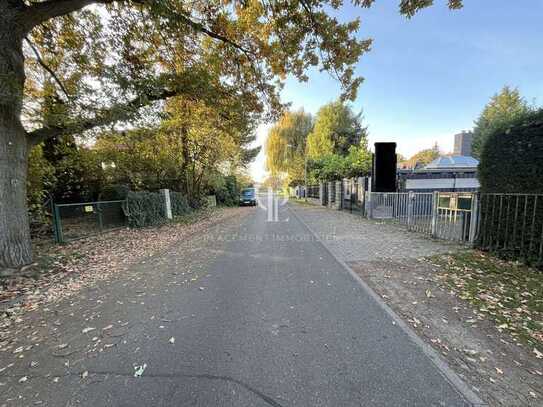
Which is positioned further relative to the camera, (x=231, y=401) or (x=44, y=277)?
(x=44, y=277)

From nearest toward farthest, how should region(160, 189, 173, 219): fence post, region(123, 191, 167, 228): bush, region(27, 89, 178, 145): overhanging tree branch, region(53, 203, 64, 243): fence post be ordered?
region(27, 89, 178, 145): overhanging tree branch → region(53, 203, 64, 243): fence post → region(123, 191, 167, 228): bush → region(160, 189, 173, 219): fence post

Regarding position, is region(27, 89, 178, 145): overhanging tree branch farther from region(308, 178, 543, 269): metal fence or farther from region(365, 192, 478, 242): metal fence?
region(365, 192, 478, 242): metal fence

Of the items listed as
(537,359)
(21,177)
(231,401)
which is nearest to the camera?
(231,401)

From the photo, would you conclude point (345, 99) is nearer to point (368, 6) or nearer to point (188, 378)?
point (368, 6)

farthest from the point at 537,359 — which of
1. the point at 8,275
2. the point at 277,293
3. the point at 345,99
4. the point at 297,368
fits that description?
the point at 8,275

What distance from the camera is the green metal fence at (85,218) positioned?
716 cm

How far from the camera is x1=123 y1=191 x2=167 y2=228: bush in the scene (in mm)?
9844

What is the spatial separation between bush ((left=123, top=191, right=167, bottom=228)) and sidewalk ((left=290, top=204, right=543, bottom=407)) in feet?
28.6

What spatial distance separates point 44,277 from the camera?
457 cm

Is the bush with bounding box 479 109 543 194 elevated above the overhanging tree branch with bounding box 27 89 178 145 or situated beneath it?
situated beneath

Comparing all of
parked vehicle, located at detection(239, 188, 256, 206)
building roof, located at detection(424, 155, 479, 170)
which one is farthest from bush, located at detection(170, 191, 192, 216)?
building roof, located at detection(424, 155, 479, 170)

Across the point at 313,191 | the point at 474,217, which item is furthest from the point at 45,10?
the point at 313,191

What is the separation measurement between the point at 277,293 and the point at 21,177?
18.4 ft

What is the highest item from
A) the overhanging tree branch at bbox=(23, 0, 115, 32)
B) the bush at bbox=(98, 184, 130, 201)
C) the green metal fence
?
the overhanging tree branch at bbox=(23, 0, 115, 32)
